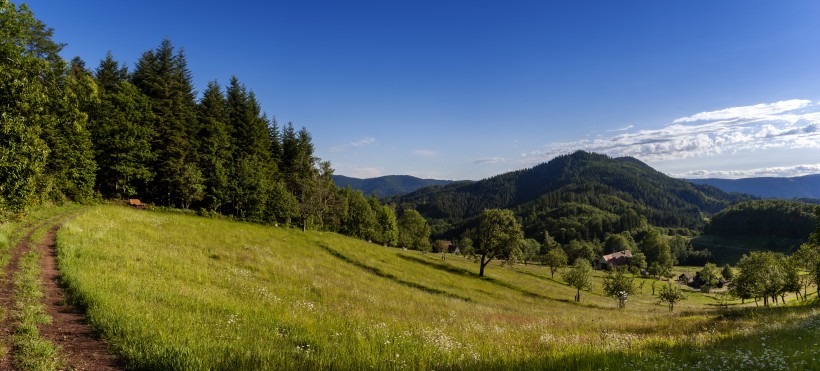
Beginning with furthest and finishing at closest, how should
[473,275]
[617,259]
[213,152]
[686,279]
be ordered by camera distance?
[617,259], [686,279], [473,275], [213,152]

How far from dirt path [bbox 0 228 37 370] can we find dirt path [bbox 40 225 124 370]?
58cm

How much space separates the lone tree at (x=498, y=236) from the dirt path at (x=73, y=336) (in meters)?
54.4

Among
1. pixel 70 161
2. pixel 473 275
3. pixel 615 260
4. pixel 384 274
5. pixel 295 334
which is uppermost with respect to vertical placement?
pixel 70 161

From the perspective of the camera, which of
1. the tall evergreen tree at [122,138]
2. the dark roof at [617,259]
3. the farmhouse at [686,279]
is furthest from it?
the dark roof at [617,259]

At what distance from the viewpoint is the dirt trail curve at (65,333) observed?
20.8 feet

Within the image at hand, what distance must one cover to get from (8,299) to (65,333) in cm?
378

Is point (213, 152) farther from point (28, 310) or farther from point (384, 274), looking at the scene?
point (28, 310)

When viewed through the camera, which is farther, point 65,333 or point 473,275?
point 473,275

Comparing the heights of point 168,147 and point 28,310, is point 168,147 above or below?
above

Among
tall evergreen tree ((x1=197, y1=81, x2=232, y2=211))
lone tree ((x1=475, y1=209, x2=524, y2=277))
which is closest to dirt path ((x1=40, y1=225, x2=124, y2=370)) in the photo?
tall evergreen tree ((x1=197, y1=81, x2=232, y2=211))

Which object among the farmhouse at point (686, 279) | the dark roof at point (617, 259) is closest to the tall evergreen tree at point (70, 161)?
the farmhouse at point (686, 279)

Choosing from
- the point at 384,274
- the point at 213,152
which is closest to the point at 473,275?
the point at 384,274

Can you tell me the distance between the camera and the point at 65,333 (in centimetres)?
772

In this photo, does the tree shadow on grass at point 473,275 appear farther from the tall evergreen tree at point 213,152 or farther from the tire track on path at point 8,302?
the tire track on path at point 8,302
